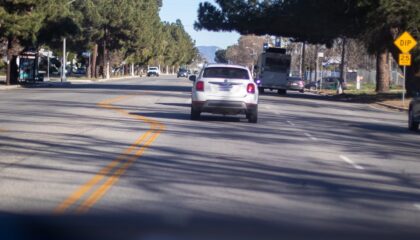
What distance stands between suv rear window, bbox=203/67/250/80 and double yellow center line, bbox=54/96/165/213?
17.6ft

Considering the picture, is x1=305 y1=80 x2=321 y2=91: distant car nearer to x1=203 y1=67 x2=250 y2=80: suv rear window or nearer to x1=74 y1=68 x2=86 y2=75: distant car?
x1=74 y1=68 x2=86 y2=75: distant car

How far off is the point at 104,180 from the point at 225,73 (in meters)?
13.3

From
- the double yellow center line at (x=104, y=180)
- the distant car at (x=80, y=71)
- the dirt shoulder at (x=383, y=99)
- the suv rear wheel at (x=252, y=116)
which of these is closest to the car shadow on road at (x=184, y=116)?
the suv rear wheel at (x=252, y=116)

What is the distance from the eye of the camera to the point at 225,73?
84.2ft

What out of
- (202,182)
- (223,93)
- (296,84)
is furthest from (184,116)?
(296,84)

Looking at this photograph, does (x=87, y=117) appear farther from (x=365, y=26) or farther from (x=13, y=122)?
(x=365, y=26)

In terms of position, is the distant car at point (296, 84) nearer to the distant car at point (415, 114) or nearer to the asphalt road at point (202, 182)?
the distant car at point (415, 114)

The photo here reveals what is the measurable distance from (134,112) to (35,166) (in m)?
16.3

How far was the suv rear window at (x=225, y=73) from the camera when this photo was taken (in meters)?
25.6

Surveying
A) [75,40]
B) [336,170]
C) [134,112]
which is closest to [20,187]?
[336,170]

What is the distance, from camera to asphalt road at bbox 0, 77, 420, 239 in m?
9.56

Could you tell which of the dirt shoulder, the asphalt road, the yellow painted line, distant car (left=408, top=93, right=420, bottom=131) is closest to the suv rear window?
the asphalt road

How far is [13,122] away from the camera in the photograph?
23844 mm

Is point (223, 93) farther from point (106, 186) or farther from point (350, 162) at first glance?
point (106, 186)
